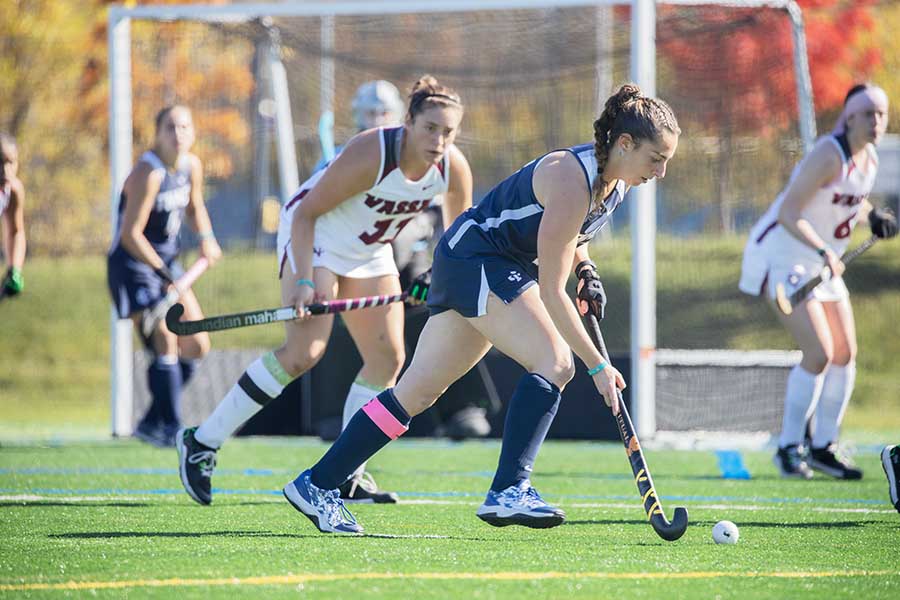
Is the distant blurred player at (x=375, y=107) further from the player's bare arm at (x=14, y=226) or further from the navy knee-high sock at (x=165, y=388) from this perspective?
the player's bare arm at (x=14, y=226)

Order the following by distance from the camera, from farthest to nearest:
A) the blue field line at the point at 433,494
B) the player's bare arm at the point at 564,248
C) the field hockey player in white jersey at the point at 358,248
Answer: the blue field line at the point at 433,494 < the field hockey player in white jersey at the point at 358,248 < the player's bare arm at the point at 564,248

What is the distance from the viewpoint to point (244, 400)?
15.9ft

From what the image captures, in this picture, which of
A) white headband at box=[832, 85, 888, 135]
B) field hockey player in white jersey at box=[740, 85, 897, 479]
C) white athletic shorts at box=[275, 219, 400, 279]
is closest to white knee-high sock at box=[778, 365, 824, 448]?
field hockey player in white jersey at box=[740, 85, 897, 479]

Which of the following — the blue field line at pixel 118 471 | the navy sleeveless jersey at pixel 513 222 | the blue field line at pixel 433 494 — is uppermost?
the navy sleeveless jersey at pixel 513 222

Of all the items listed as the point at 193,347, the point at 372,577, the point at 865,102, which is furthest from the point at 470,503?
the point at 193,347

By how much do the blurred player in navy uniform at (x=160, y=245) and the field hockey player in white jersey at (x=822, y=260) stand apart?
3.03 m

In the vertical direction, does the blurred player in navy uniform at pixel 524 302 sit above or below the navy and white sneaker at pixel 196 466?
above

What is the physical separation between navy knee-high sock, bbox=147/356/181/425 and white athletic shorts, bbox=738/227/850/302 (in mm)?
3057

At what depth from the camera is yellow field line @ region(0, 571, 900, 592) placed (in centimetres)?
325

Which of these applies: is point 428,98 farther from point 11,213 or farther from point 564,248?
point 11,213

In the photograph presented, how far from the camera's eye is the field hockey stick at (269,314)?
4.78 metres

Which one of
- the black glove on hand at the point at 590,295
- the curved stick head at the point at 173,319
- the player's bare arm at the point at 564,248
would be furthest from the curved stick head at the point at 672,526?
the curved stick head at the point at 173,319

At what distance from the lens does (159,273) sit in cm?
740

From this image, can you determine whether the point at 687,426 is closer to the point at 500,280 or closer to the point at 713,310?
the point at 713,310
